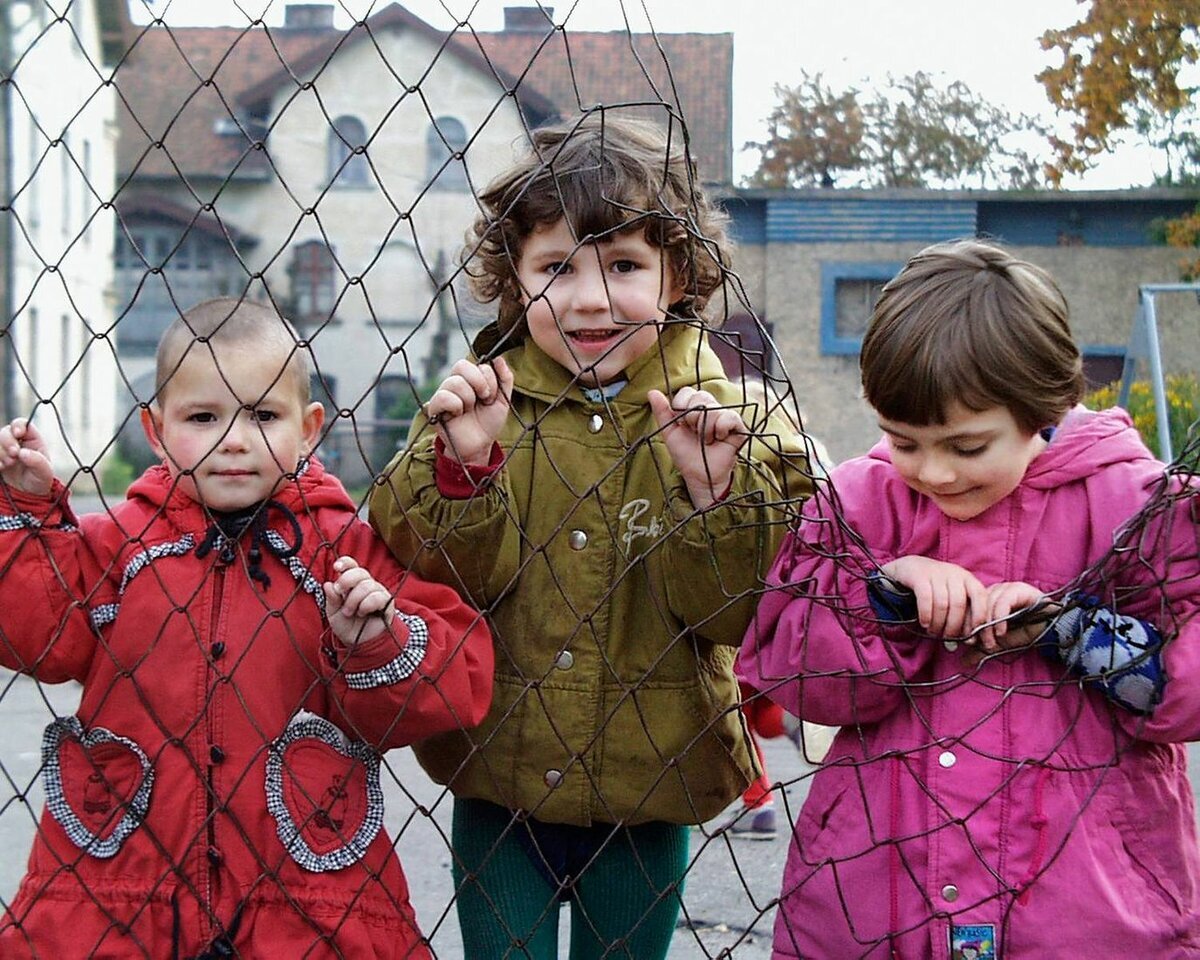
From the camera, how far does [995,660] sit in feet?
6.47

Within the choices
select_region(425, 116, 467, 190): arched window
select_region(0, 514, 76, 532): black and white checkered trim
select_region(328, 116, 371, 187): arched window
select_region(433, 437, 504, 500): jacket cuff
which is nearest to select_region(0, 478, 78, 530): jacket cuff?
select_region(0, 514, 76, 532): black and white checkered trim

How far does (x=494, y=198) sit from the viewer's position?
7.78ft

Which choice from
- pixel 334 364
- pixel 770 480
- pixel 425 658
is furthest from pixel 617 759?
pixel 334 364

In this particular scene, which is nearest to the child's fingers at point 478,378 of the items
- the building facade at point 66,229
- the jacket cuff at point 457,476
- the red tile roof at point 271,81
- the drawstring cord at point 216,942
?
the jacket cuff at point 457,476

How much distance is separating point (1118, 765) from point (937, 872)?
0.26 meters

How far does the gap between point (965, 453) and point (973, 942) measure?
0.60 metres

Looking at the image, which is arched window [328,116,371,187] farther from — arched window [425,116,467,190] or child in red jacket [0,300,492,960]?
child in red jacket [0,300,492,960]

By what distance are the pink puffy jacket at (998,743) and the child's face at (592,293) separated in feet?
1.32

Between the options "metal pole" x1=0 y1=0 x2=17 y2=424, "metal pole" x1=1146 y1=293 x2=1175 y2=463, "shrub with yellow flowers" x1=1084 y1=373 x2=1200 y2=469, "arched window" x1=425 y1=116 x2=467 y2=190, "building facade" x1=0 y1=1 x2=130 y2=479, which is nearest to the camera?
"metal pole" x1=1146 y1=293 x2=1175 y2=463

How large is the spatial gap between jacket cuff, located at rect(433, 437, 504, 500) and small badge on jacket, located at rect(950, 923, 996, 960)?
0.84 m

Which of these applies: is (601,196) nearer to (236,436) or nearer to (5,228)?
(236,436)

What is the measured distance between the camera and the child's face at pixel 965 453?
6.35ft

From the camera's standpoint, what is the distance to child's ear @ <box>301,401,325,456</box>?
7.82 ft

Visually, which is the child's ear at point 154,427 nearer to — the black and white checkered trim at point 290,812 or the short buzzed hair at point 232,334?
the short buzzed hair at point 232,334
